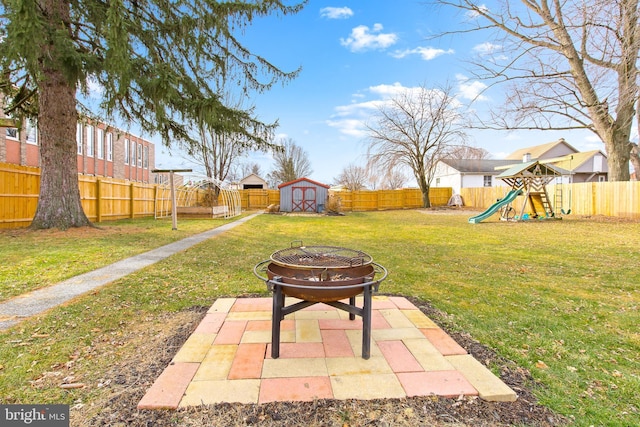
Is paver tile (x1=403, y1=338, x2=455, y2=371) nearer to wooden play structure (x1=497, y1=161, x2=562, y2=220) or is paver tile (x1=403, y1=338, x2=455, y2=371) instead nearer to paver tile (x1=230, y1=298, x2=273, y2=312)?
paver tile (x1=230, y1=298, x2=273, y2=312)

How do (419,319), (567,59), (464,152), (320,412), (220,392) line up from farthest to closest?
(464,152)
(567,59)
(419,319)
(220,392)
(320,412)

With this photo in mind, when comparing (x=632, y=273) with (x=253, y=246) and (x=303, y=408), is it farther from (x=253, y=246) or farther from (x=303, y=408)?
(x=253, y=246)

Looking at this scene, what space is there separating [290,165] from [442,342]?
37170 mm

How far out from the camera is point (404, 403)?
1.79 metres

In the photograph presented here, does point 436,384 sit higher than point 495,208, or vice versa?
point 495,208

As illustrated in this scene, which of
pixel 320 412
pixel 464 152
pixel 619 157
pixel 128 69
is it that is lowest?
pixel 320 412

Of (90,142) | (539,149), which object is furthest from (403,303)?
(539,149)

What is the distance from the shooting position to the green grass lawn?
203cm

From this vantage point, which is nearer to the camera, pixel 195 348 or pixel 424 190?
pixel 195 348

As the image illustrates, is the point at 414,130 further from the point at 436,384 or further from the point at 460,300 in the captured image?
the point at 436,384

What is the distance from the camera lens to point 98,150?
22.3 m

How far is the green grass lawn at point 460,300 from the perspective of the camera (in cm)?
203

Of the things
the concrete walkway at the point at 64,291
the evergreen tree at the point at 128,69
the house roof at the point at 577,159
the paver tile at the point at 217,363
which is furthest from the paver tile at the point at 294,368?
the house roof at the point at 577,159

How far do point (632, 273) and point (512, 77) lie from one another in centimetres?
827
